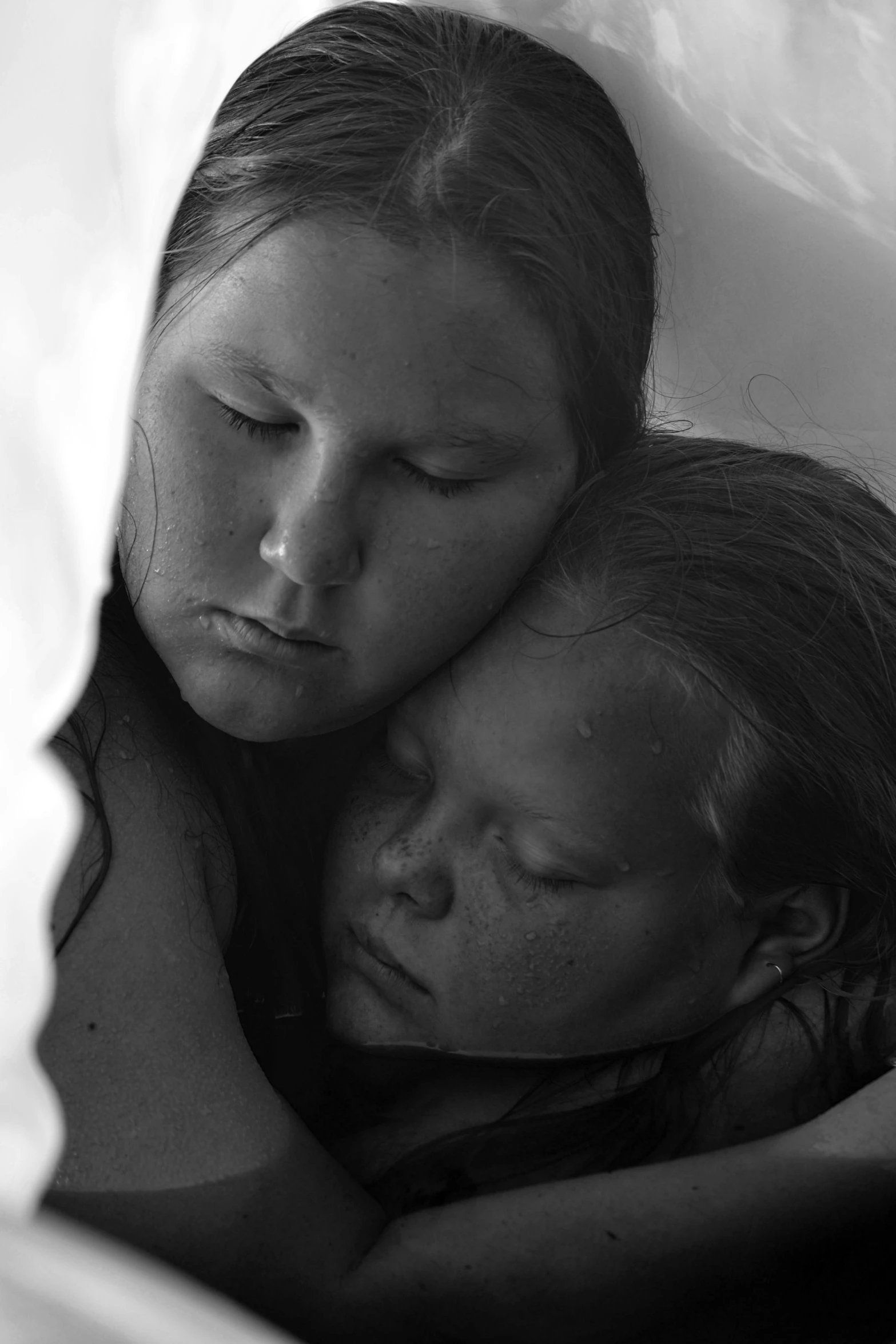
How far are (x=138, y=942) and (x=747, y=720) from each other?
1.09ft

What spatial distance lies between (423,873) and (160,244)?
35 cm

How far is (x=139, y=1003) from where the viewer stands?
684 millimetres

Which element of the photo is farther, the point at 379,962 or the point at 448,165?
the point at 379,962

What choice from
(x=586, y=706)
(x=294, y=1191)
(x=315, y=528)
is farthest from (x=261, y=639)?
(x=294, y=1191)

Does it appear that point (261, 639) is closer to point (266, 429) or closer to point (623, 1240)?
point (266, 429)

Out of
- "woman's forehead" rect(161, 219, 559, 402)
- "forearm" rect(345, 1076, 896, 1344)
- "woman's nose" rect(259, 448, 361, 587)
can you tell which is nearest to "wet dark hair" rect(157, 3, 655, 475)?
"woman's forehead" rect(161, 219, 559, 402)

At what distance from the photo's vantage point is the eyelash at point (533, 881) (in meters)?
0.76

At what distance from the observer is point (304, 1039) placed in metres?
0.81

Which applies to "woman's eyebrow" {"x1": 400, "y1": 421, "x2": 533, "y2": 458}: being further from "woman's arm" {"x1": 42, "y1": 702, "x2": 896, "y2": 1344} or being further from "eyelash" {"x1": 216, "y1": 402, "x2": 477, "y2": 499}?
"woman's arm" {"x1": 42, "y1": 702, "x2": 896, "y2": 1344}

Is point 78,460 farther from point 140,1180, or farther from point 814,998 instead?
point 814,998

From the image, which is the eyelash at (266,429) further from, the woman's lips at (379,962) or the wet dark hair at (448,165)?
the woman's lips at (379,962)

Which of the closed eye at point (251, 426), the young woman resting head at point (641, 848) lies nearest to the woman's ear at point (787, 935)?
the young woman resting head at point (641, 848)

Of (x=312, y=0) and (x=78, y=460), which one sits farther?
(x=312, y=0)

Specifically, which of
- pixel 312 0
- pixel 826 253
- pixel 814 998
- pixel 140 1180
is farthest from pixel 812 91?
pixel 140 1180
